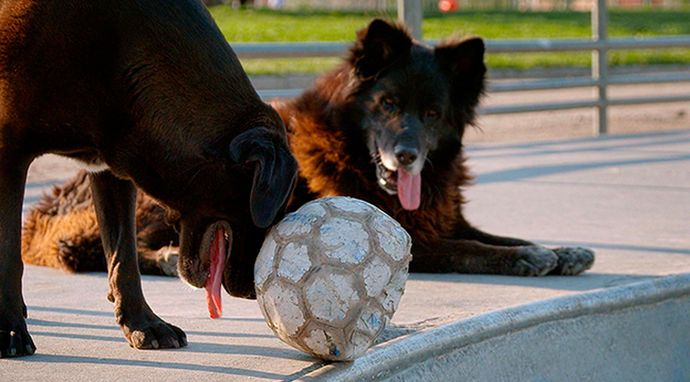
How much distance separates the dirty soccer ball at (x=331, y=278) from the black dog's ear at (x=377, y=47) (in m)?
2.31

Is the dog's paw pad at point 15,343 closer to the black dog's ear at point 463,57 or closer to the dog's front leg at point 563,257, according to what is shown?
the dog's front leg at point 563,257

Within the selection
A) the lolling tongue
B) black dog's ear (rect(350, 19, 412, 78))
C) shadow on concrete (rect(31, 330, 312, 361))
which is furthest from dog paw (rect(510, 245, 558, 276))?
the lolling tongue

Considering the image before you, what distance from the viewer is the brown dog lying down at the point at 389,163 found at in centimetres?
564

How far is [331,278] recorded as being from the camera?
344 cm

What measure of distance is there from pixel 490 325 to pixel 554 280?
1476 millimetres

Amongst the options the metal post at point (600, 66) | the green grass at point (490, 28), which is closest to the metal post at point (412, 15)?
the metal post at point (600, 66)

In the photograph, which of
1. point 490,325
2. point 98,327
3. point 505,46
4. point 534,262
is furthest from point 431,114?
point 505,46

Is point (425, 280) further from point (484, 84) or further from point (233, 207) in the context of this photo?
point (233, 207)

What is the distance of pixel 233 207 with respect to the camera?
3.68 metres

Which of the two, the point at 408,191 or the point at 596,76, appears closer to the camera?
the point at 408,191

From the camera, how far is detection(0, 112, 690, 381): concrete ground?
3670 millimetres

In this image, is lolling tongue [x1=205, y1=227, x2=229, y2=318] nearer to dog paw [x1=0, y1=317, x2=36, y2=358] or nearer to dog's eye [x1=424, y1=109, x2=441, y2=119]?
dog paw [x1=0, y1=317, x2=36, y2=358]

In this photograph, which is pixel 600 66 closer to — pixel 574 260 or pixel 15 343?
pixel 574 260

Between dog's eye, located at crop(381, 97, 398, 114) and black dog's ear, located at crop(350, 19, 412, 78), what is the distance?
15 centimetres
